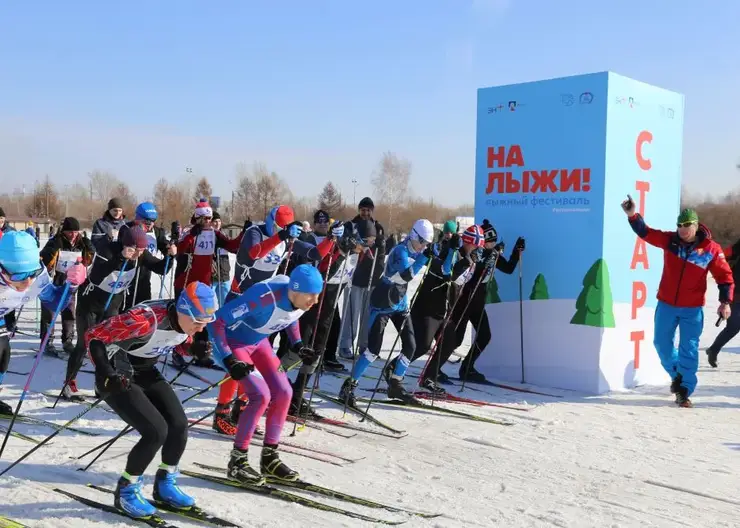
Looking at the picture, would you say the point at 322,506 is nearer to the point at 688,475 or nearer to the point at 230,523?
the point at 230,523

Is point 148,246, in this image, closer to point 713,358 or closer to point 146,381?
point 146,381

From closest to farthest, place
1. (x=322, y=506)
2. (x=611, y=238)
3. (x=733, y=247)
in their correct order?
1. (x=322, y=506)
2. (x=611, y=238)
3. (x=733, y=247)

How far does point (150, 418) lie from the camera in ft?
12.6

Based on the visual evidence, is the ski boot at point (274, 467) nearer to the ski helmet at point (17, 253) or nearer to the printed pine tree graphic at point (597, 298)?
the ski helmet at point (17, 253)

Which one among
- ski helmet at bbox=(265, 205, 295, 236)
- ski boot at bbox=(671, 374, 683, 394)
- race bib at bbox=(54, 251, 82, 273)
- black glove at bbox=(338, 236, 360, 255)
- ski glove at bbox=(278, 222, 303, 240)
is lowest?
ski boot at bbox=(671, 374, 683, 394)

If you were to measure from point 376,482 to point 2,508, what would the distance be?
7.40ft

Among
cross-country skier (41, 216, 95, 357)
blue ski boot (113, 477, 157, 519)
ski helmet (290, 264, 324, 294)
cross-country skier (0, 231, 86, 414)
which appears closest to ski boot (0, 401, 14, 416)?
cross-country skier (0, 231, 86, 414)

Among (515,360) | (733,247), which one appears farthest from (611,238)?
(733,247)

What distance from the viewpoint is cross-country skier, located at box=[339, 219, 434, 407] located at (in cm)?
670

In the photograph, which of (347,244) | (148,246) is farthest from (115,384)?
(148,246)

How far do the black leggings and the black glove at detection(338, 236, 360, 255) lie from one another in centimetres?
268

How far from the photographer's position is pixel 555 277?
313 inches

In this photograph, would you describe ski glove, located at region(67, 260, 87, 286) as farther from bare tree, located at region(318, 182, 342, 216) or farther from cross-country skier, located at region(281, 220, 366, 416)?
bare tree, located at region(318, 182, 342, 216)

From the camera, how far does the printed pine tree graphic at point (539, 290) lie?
8.04 meters
